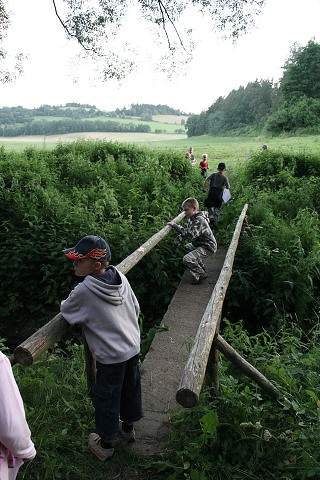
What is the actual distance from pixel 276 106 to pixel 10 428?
199ft

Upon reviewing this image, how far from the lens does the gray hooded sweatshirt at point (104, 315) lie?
268cm

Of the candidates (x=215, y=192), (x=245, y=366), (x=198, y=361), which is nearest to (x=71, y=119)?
(x=215, y=192)

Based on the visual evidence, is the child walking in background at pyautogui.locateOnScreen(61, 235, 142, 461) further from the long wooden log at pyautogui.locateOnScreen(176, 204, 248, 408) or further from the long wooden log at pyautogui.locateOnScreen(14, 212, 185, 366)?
the long wooden log at pyautogui.locateOnScreen(176, 204, 248, 408)

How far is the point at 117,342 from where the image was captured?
2.76 meters

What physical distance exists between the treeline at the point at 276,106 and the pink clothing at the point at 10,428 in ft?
139

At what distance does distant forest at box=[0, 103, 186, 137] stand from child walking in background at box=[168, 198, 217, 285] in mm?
44413

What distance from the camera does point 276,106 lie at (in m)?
57.1

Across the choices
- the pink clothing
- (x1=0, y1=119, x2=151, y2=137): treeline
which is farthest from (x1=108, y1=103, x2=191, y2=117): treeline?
the pink clothing

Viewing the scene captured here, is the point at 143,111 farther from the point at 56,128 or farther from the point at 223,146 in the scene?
the point at 223,146

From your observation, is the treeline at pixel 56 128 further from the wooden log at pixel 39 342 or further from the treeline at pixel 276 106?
the wooden log at pixel 39 342

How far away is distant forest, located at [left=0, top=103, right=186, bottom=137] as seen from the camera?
50.4 m

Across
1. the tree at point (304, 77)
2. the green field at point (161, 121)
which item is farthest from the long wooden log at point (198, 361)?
the green field at point (161, 121)

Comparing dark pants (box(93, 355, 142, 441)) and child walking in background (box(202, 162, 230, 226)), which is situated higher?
dark pants (box(93, 355, 142, 441))

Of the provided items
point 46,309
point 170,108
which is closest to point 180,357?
point 46,309
